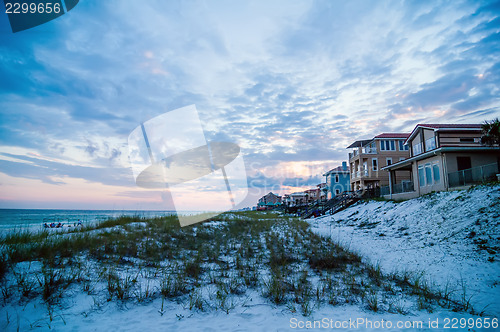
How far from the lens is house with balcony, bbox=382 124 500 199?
713 inches

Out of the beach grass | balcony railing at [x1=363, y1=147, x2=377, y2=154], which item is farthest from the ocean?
balcony railing at [x1=363, y1=147, x2=377, y2=154]

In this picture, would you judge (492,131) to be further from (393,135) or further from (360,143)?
(360,143)

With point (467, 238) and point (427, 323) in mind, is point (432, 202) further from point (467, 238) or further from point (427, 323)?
point (427, 323)

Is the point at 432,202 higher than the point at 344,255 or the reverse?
higher

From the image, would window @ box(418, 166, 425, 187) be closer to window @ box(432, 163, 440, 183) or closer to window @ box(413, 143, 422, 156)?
window @ box(432, 163, 440, 183)

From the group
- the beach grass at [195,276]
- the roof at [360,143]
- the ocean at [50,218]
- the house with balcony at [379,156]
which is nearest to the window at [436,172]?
the house with balcony at [379,156]

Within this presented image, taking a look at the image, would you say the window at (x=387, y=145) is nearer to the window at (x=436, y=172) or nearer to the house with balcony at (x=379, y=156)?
the house with balcony at (x=379, y=156)

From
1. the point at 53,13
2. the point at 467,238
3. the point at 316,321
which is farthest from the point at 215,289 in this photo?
the point at 53,13

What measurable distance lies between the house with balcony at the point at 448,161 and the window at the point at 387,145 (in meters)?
10.8

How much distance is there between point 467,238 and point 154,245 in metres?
11.1

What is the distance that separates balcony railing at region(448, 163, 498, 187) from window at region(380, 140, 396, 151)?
1962 centimetres

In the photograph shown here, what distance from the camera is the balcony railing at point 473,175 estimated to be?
52.5 feet

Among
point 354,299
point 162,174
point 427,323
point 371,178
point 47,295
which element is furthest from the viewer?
point 371,178

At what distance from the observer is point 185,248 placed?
9609 millimetres
